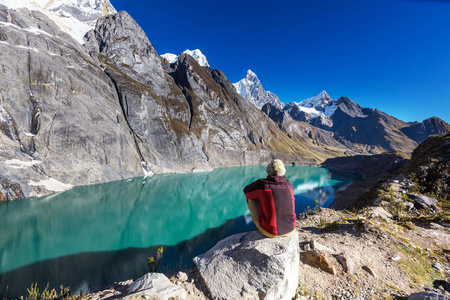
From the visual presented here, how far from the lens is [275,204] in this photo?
571 cm

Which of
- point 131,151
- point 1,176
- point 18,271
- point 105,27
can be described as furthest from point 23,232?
point 105,27

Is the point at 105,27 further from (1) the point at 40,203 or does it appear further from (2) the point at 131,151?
(1) the point at 40,203

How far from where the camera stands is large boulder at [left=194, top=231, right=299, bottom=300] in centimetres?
518

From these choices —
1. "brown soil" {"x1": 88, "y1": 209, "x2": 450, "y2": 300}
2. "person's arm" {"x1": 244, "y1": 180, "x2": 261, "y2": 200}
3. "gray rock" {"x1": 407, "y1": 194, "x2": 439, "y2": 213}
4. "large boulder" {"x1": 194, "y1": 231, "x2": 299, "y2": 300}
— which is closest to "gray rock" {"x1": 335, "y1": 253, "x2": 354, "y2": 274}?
"brown soil" {"x1": 88, "y1": 209, "x2": 450, "y2": 300}

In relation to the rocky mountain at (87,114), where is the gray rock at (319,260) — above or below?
below

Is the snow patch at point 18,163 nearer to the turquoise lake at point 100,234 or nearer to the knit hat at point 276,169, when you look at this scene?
the turquoise lake at point 100,234

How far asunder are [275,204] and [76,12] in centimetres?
14436

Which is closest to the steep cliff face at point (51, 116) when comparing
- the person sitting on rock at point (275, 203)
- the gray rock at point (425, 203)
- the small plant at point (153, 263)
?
the small plant at point (153, 263)

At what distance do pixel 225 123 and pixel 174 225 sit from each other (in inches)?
4461

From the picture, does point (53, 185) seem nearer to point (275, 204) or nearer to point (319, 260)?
point (275, 204)

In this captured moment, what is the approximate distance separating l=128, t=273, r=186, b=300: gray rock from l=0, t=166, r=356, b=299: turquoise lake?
8.35 m

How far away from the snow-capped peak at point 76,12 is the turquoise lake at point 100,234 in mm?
86790

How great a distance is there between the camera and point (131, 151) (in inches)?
2426

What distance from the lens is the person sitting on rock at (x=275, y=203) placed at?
569 cm
